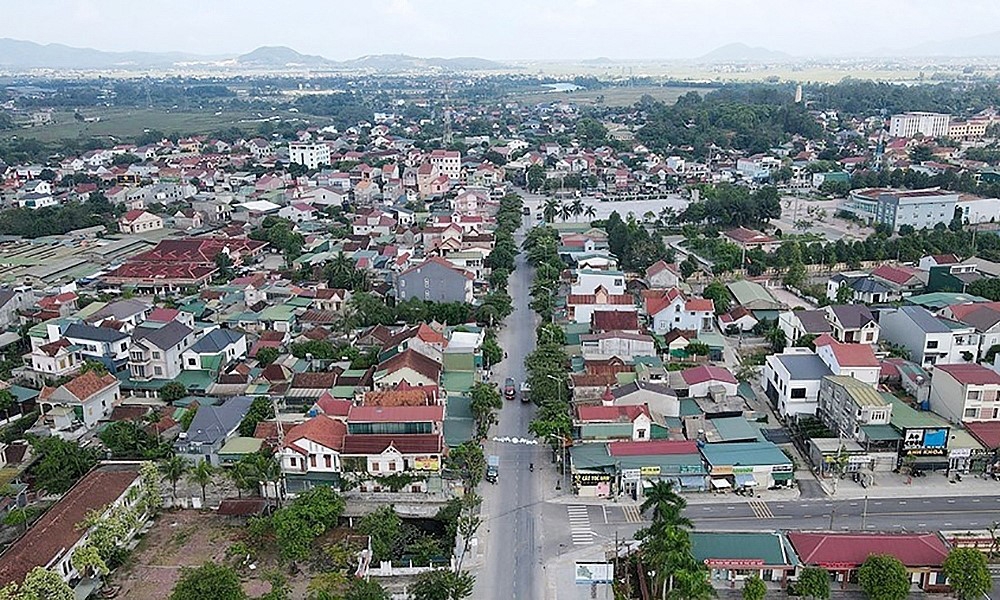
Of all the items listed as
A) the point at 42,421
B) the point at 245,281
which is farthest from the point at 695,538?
the point at 245,281

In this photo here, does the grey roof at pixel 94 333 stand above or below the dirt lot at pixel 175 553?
above

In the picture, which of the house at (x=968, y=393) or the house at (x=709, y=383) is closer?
the house at (x=968, y=393)

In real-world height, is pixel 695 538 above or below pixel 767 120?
below

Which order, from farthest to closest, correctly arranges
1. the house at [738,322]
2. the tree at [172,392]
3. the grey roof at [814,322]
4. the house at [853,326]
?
the house at [738,322] < the grey roof at [814,322] < the house at [853,326] < the tree at [172,392]

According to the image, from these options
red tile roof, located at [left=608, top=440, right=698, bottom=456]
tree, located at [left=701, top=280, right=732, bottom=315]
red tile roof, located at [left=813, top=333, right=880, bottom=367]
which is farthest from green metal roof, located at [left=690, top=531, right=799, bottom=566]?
tree, located at [left=701, top=280, right=732, bottom=315]

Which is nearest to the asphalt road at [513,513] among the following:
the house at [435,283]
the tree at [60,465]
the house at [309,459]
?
the house at [309,459]

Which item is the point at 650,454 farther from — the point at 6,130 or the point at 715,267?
the point at 6,130

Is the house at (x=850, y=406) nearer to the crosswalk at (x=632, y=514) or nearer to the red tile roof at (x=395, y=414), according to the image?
the crosswalk at (x=632, y=514)
